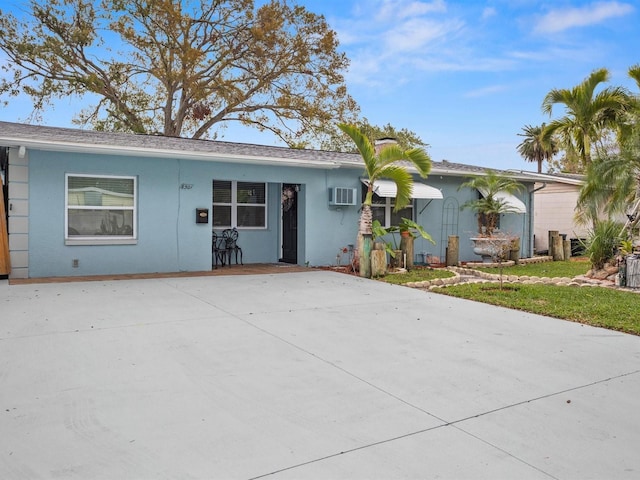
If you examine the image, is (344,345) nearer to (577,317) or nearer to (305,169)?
(577,317)

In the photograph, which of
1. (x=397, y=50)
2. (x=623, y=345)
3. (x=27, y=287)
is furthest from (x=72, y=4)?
(x=623, y=345)

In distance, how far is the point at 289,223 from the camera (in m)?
14.4

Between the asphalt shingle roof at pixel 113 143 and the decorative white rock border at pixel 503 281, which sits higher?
the asphalt shingle roof at pixel 113 143

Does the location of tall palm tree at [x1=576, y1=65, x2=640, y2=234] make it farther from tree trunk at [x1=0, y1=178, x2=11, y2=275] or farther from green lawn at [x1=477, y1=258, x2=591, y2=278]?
tree trunk at [x1=0, y1=178, x2=11, y2=275]

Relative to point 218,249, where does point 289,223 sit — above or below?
above

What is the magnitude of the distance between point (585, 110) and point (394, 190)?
8.20 meters

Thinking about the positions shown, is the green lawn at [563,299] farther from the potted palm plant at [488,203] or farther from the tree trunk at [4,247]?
the tree trunk at [4,247]

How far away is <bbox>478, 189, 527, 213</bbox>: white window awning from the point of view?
15695 mm

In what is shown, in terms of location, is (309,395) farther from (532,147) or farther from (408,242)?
(532,147)

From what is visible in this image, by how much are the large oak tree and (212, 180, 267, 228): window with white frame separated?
34.4 ft

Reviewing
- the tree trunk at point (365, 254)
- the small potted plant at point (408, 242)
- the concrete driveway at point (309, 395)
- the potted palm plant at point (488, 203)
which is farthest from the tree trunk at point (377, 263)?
the potted palm plant at point (488, 203)

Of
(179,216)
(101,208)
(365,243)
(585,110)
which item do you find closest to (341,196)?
(365,243)

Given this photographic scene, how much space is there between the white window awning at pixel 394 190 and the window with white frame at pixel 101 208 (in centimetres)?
619

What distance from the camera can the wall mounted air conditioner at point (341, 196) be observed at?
13438 mm
